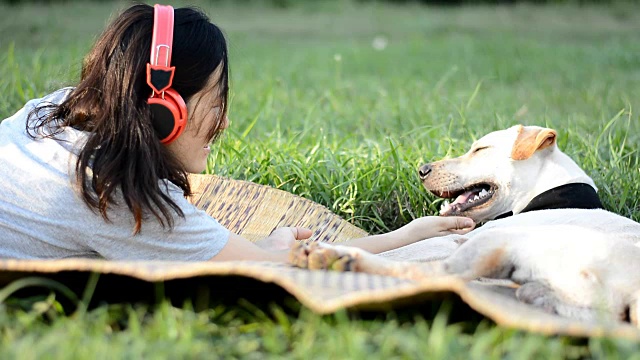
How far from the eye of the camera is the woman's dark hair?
288cm

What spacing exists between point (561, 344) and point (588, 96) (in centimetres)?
565

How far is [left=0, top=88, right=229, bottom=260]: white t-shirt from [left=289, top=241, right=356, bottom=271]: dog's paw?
0.39 metres

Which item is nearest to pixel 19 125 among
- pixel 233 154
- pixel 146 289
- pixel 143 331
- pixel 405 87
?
pixel 146 289

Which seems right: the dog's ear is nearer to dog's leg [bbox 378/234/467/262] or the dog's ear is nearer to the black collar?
the black collar

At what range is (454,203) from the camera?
400 cm

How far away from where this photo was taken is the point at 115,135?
2957 mm

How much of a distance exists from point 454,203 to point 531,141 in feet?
1.52

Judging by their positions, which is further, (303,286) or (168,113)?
(168,113)

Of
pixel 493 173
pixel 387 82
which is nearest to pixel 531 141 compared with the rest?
pixel 493 173

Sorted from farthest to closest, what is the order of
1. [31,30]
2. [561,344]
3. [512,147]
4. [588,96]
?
[31,30] < [588,96] < [512,147] < [561,344]

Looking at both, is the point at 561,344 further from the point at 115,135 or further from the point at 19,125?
the point at 19,125

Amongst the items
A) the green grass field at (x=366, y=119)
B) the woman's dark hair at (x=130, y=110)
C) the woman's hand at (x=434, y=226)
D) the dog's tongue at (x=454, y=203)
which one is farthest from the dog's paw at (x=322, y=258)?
the dog's tongue at (x=454, y=203)

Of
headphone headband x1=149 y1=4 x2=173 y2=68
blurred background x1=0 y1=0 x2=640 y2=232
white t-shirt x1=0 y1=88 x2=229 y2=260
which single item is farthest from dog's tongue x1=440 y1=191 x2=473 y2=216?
headphone headband x1=149 y1=4 x2=173 y2=68

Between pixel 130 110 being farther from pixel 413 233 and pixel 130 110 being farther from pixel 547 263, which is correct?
pixel 547 263
